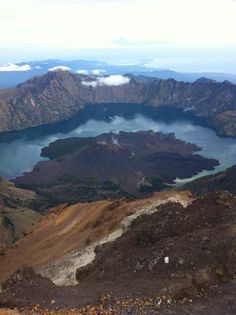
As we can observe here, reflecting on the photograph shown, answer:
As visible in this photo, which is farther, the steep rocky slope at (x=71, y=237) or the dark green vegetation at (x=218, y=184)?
the dark green vegetation at (x=218, y=184)

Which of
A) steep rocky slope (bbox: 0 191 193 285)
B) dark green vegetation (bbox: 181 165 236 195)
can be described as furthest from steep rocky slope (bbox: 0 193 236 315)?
dark green vegetation (bbox: 181 165 236 195)

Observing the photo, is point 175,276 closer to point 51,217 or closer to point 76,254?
point 76,254

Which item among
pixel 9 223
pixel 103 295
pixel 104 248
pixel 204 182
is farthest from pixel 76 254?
A: pixel 204 182

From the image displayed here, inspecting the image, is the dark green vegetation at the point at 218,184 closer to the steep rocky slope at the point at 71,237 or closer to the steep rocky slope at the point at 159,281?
the steep rocky slope at the point at 71,237

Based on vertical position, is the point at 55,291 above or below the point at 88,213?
above

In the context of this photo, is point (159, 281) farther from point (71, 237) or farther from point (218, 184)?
point (218, 184)

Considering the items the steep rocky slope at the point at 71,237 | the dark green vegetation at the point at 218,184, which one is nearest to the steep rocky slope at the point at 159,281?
the steep rocky slope at the point at 71,237

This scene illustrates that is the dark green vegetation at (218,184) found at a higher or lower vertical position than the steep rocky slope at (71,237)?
lower

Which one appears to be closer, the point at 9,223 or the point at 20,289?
the point at 20,289

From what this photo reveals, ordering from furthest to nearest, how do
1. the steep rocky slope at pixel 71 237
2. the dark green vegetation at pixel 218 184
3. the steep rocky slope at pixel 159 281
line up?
the dark green vegetation at pixel 218 184 → the steep rocky slope at pixel 71 237 → the steep rocky slope at pixel 159 281
